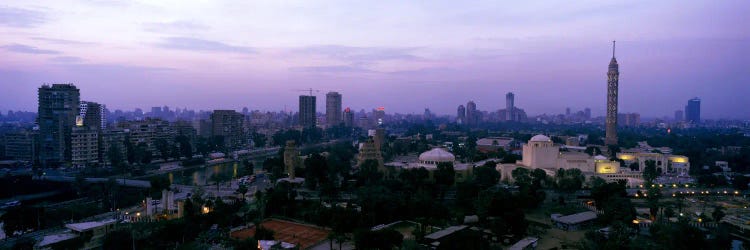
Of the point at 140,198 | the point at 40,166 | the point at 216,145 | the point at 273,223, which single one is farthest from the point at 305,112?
the point at 273,223

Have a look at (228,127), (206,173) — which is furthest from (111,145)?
(228,127)

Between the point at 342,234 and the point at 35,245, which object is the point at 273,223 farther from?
the point at 35,245

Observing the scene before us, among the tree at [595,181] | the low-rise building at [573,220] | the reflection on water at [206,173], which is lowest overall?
Result: the reflection on water at [206,173]

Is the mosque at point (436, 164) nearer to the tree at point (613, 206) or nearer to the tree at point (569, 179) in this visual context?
the tree at point (569, 179)

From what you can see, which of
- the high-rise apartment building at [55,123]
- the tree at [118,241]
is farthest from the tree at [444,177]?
the high-rise apartment building at [55,123]

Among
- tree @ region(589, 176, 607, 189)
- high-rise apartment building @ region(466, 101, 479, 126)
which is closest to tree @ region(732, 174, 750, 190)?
tree @ region(589, 176, 607, 189)
